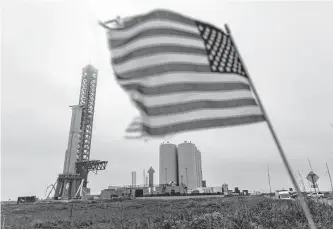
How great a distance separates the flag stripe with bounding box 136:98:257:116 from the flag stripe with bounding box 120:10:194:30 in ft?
3.66

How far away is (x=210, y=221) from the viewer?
1185 cm

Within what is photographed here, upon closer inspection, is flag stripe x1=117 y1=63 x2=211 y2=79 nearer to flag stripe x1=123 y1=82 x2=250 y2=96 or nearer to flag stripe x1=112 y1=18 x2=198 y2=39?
flag stripe x1=123 y1=82 x2=250 y2=96

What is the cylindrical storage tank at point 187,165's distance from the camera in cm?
8744

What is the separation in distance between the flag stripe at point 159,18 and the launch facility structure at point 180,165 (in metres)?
84.4

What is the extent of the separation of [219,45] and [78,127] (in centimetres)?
7519

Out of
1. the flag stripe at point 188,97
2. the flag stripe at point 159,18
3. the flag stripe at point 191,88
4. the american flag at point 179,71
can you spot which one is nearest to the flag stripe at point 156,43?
the american flag at point 179,71

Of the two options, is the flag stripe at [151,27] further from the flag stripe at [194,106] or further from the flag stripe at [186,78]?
the flag stripe at [194,106]

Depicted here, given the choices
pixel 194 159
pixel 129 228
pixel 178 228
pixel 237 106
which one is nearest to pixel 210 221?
pixel 178 228

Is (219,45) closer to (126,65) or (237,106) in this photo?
(237,106)

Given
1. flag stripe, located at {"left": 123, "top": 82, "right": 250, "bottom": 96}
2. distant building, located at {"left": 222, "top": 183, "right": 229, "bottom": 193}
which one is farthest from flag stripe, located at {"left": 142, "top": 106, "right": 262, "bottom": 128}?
distant building, located at {"left": 222, "top": 183, "right": 229, "bottom": 193}

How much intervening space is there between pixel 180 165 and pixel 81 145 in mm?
29063

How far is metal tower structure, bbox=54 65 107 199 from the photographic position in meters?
73.4

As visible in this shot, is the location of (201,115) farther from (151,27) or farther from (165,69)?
(151,27)

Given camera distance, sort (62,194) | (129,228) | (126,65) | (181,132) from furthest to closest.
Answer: (62,194) → (129,228) → (126,65) → (181,132)
